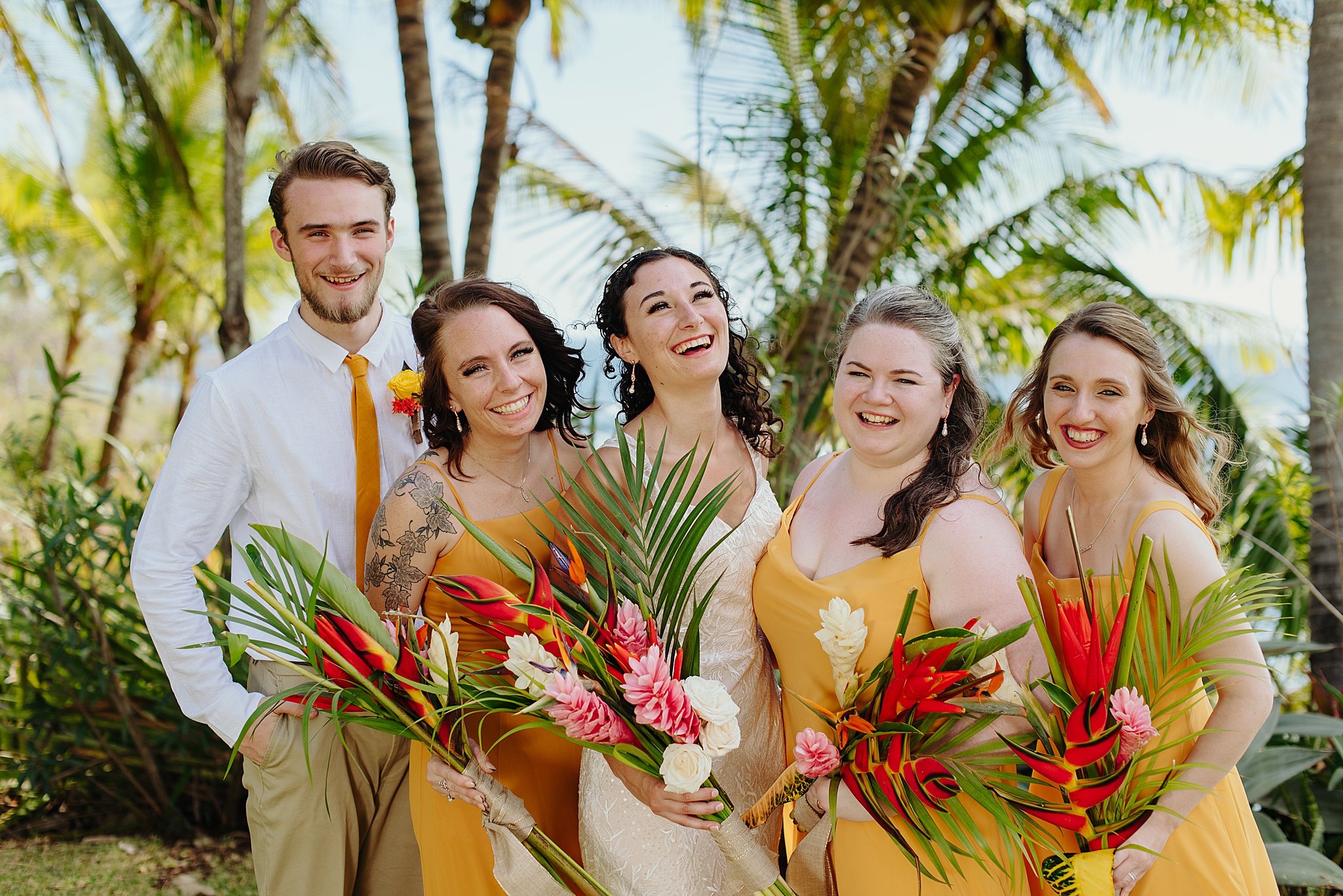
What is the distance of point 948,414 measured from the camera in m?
2.41

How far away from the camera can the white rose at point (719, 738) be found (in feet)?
6.02

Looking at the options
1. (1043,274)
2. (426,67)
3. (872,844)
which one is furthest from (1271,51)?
(872,844)

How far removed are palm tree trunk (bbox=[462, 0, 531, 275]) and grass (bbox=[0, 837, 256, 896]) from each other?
337 cm

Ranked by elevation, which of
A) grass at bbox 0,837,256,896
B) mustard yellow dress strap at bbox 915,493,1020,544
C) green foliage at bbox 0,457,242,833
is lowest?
grass at bbox 0,837,256,896

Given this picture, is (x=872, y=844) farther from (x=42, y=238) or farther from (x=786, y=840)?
(x=42, y=238)

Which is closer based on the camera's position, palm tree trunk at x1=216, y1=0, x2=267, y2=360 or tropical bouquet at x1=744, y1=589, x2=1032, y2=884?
tropical bouquet at x1=744, y1=589, x2=1032, y2=884

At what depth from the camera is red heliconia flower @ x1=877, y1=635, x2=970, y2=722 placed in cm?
181

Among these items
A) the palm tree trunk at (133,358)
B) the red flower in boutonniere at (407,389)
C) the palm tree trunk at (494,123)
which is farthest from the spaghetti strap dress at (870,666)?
the palm tree trunk at (133,358)

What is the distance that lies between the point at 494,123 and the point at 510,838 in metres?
4.77

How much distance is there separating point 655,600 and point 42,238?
65.4 feet

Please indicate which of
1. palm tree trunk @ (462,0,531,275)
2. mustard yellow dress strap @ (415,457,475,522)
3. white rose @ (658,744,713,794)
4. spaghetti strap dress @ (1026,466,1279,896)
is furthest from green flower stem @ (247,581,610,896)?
palm tree trunk @ (462,0,531,275)

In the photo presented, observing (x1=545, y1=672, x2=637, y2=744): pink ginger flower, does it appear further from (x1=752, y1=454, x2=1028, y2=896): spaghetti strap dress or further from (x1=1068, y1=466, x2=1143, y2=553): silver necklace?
(x1=1068, y1=466, x2=1143, y2=553): silver necklace

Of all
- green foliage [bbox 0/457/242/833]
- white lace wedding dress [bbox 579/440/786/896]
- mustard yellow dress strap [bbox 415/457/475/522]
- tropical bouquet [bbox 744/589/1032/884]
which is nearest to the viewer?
tropical bouquet [bbox 744/589/1032/884]

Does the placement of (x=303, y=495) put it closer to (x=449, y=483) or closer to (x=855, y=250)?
(x=449, y=483)
